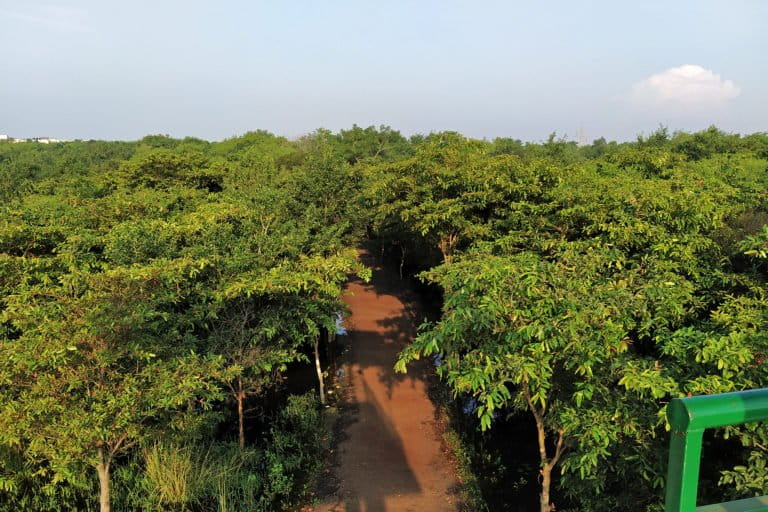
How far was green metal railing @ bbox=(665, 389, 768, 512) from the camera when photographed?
1047 mm

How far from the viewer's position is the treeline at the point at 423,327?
14.7 ft

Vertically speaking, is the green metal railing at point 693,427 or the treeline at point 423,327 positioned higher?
the green metal railing at point 693,427

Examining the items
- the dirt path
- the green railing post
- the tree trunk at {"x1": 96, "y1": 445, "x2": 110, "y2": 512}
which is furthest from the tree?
the green railing post

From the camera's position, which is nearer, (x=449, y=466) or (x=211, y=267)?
(x=211, y=267)

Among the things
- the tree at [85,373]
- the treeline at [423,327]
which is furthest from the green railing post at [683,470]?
the tree at [85,373]

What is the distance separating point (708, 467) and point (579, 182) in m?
7.39

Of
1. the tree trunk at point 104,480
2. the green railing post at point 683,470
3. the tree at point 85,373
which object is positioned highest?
the green railing post at point 683,470

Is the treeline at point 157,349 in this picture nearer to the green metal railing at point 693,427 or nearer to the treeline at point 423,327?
the treeline at point 423,327

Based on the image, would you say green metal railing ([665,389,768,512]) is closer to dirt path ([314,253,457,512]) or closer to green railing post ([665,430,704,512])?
green railing post ([665,430,704,512])

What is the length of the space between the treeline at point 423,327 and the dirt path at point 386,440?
0.80 meters

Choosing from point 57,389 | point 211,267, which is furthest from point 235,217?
point 57,389

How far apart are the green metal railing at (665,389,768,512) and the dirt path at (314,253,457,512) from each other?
7.39 meters

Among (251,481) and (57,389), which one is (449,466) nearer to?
(251,481)

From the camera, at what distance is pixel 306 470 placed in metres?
8.73
